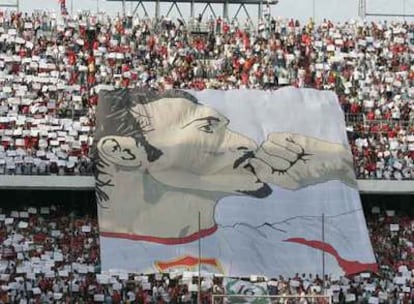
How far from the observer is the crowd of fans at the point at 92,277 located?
32.4 metres

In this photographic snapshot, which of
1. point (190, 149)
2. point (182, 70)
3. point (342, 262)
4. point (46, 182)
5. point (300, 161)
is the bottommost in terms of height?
point (342, 262)

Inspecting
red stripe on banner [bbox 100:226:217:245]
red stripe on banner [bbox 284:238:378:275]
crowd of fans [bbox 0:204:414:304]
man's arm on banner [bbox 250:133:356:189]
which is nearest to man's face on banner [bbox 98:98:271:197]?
man's arm on banner [bbox 250:133:356:189]

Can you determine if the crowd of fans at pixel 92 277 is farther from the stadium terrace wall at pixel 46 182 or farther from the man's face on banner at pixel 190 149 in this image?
the man's face on banner at pixel 190 149

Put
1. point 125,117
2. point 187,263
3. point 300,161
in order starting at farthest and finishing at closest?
point 125,117, point 300,161, point 187,263

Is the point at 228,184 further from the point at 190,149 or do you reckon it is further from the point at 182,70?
the point at 182,70

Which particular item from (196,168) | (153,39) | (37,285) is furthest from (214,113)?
(37,285)

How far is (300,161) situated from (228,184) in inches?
93.0

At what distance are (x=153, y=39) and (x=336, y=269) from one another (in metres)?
11.0

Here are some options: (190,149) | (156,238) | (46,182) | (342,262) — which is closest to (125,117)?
(190,149)

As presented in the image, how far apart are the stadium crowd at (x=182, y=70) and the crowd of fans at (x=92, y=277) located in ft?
5.28

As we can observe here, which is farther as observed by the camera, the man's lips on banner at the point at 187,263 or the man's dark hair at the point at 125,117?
the man's dark hair at the point at 125,117

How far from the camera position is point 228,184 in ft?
117

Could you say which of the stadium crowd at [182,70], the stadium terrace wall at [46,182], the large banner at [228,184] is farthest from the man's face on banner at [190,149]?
the stadium crowd at [182,70]

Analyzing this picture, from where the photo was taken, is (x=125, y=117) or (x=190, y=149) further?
→ (x=125, y=117)
